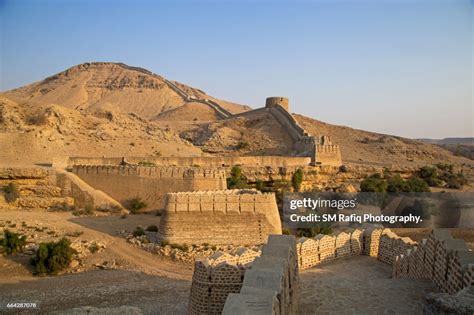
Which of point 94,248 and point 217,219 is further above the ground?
point 217,219

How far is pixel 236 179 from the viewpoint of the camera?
2088 centimetres

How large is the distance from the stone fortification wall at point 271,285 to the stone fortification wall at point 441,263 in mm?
2279

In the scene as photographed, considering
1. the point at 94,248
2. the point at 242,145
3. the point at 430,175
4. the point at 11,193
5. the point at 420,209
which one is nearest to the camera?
the point at 94,248

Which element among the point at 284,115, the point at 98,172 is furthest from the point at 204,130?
the point at 98,172

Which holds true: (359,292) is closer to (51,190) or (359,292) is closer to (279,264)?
(279,264)

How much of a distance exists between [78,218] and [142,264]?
15.9ft

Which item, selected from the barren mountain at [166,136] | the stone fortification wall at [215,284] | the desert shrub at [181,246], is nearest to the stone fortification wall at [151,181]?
the desert shrub at [181,246]

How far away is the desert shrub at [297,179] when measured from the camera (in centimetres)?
2239

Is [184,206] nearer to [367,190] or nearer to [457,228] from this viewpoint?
[457,228]

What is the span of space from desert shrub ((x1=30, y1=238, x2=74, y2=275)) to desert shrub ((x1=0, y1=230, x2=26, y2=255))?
88 centimetres

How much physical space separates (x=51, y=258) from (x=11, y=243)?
1.62 metres

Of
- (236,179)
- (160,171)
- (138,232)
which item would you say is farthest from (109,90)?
(138,232)

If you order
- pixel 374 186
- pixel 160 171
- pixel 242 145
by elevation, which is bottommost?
pixel 374 186

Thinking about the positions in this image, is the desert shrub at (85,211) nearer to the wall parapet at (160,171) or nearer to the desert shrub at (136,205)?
the desert shrub at (136,205)
